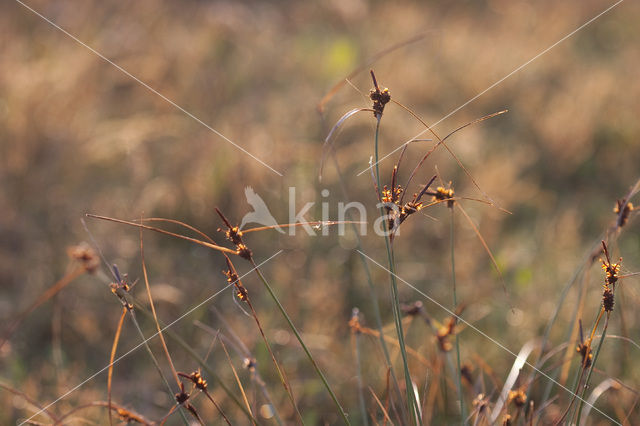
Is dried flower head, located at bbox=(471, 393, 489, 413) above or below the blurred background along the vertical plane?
below

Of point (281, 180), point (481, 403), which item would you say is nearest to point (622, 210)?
point (481, 403)

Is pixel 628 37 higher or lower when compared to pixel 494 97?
higher

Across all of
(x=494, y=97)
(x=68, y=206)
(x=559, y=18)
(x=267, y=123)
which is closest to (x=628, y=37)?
(x=559, y=18)

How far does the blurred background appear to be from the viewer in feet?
6.59

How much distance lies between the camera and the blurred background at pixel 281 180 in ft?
6.59

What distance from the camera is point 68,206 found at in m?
2.61

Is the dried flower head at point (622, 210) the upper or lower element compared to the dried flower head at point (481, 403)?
upper

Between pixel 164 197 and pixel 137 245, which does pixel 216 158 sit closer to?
pixel 164 197

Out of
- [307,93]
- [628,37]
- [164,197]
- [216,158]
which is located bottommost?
[164,197]

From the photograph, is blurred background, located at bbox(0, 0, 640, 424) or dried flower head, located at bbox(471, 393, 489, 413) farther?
blurred background, located at bbox(0, 0, 640, 424)

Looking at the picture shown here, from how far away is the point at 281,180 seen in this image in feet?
9.40

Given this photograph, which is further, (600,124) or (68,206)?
(600,124)

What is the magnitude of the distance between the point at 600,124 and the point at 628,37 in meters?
2.24

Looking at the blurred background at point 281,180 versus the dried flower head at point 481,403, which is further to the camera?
the blurred background at point 281,180
